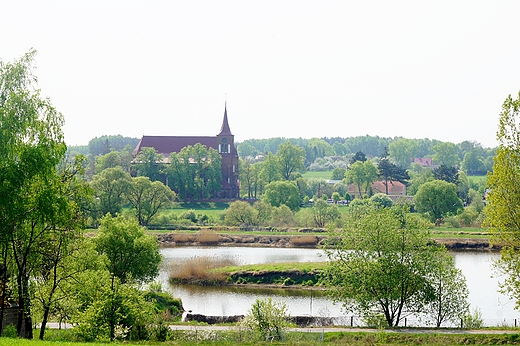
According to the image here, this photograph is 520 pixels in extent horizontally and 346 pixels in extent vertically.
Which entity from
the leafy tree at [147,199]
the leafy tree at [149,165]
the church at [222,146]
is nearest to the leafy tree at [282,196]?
the leafy tree at [147,199]

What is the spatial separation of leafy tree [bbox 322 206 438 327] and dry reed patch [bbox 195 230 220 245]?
3716 cm

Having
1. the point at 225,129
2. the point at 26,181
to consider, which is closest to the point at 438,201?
the point at 225,129

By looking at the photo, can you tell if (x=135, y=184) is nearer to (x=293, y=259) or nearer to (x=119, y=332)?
(x=293, y=259)

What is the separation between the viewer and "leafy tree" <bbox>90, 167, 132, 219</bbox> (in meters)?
70.8

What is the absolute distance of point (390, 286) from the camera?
106ft

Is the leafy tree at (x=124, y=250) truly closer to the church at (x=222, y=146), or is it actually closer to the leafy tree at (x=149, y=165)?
the leafy tree at (x=149, y=165)

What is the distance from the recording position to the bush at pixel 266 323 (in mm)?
26375

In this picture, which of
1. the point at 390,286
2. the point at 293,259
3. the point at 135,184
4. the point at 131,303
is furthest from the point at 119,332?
the point at 135,184

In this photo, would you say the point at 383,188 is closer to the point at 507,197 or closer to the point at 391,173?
the point at 391,173

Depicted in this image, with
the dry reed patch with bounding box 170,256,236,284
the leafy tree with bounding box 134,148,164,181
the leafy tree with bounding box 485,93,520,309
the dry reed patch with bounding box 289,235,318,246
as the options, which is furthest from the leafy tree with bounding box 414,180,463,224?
the leafy tree with bounding box 485,93,520,309

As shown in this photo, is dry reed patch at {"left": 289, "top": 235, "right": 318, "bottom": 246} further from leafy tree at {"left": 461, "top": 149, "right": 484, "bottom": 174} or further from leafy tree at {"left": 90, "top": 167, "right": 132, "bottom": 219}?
leafy tree at {"left": 461, "top": 149, "right": 484, "bottom": 174}

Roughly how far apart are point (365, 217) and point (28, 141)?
53.6 ft

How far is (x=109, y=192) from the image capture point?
238ft

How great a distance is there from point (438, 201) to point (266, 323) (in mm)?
57454
